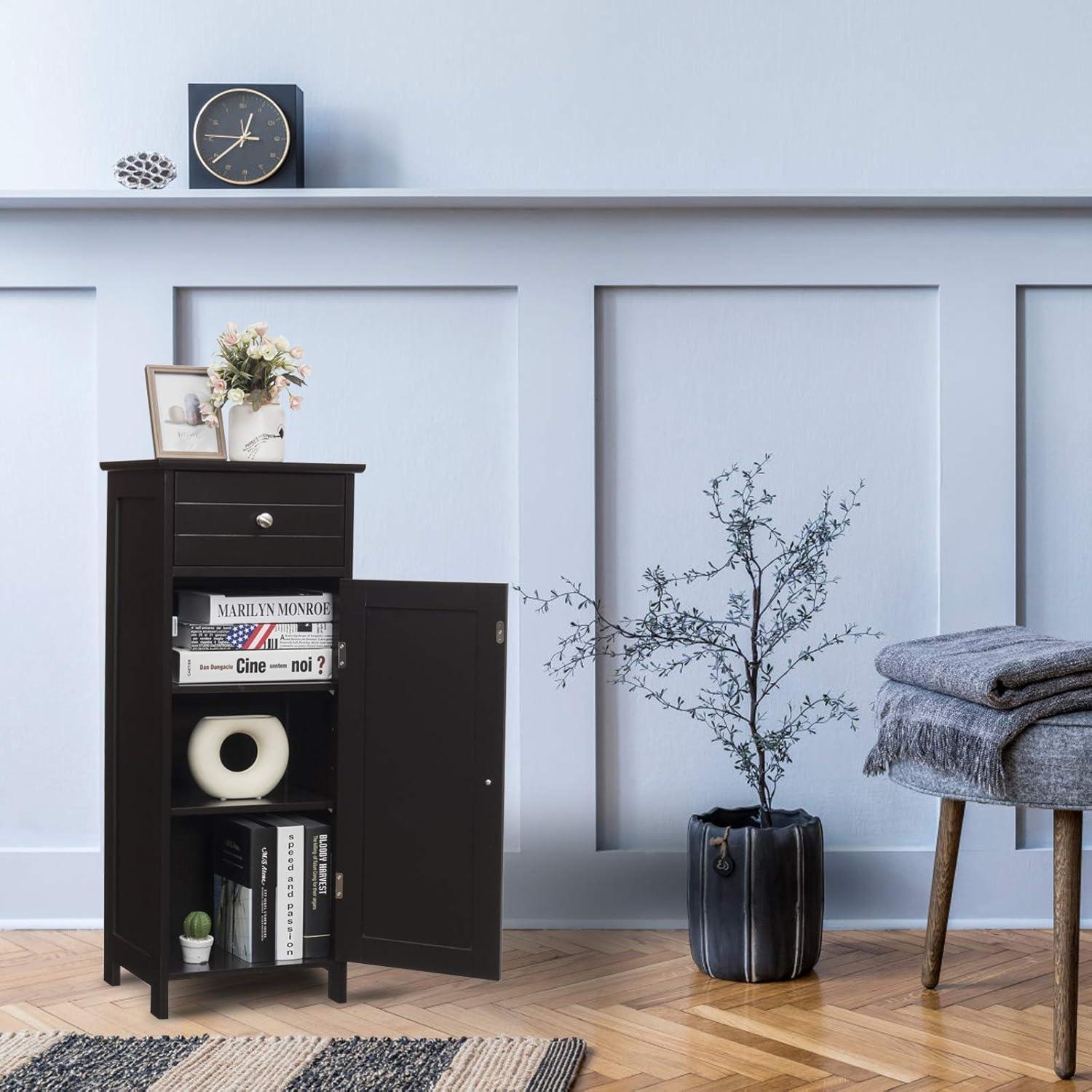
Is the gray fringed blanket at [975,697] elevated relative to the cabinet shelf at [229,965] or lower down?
elevated

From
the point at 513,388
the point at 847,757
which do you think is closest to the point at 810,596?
the point at 847,757

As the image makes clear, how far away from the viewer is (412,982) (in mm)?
2592

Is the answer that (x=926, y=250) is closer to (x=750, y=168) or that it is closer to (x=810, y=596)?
(x=750, y=168)

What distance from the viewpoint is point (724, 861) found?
260 cm

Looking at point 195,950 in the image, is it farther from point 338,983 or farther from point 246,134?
point 246,134

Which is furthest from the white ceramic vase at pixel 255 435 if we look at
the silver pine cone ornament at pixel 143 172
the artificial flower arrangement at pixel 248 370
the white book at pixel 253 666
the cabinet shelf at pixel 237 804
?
the silver pine cone ornament at pixel 143 172

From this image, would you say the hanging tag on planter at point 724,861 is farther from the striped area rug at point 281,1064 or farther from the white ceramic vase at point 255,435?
the white ceramic vase at point 255,435

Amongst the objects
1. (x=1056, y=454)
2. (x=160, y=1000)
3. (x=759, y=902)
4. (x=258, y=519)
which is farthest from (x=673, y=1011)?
(x=1056, y=454)

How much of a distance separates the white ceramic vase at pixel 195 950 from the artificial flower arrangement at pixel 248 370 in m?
0.98

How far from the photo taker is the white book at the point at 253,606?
2412 millimetres

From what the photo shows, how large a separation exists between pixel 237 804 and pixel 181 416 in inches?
29.3

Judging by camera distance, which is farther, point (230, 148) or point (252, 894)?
point (230, 148)

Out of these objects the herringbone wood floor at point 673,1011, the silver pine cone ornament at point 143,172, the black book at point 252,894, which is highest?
the silver pine cone ornament at point 143,172

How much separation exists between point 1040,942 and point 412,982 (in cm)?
140
